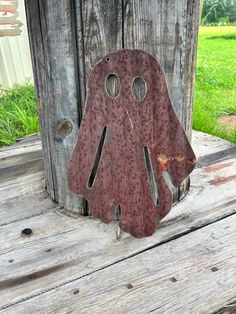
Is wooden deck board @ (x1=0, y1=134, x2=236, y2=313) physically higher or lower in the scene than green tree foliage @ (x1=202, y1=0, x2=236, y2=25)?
higher

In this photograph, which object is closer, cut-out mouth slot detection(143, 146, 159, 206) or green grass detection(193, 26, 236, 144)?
cut-out mouth slot detection(143, 146, 159, 206)

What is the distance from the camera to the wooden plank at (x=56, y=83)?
1.04m

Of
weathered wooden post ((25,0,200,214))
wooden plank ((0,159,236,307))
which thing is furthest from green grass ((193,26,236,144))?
weathered wooden post ((25,0,200,214))

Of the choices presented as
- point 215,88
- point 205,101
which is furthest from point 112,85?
point 215,88

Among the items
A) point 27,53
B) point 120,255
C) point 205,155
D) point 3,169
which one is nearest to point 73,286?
point 120,255

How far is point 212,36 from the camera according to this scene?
9641 millimetres

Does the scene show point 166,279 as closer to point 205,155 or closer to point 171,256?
point 171,256

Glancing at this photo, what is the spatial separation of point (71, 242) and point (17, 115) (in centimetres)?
195

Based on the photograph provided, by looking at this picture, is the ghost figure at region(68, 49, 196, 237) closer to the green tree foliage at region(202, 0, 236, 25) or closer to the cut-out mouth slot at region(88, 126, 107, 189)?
the cut-out mouth slot at region(88, 126, 107, 189)

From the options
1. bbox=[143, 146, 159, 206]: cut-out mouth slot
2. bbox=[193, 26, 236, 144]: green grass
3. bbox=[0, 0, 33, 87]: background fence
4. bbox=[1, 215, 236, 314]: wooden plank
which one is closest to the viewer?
bbox=[1, 215, 236, 314]: wooden plank

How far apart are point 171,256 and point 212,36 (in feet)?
31.3

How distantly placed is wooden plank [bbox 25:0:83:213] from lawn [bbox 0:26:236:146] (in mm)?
1340

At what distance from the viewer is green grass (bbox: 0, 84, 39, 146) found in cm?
261

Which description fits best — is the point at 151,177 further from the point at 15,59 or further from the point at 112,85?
the point at 15,59
